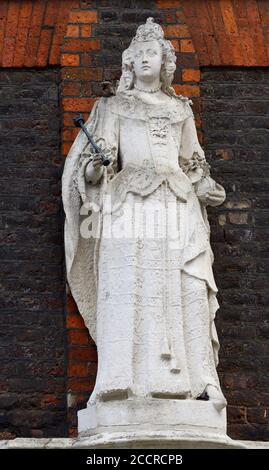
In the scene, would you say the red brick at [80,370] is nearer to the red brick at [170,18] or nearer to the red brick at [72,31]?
the red brick at [72,31]

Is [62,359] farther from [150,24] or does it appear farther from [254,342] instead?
[150,24]

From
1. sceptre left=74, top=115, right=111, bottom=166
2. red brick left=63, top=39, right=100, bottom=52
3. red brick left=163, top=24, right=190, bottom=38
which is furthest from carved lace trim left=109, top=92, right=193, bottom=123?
red brick left=163, top=24, right=190, bottom=38

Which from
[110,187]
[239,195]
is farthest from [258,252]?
[110,187]

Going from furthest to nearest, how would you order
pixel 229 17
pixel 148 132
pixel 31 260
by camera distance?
pixel 229 17, pixel 31 260, pixel 148 132

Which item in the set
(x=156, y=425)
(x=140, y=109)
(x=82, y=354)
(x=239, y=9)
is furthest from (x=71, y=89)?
(x=156, y=425)

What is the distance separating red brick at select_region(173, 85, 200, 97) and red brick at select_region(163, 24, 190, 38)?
0.34 m

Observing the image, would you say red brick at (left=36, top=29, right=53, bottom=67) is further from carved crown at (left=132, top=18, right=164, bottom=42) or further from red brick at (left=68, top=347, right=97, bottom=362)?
red brick at (left=68, top=347, right=97, bottom=362)

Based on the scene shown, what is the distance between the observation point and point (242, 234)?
10.5m

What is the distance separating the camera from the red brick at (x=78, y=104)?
1054 cm

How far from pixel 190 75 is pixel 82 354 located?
1.89 meters

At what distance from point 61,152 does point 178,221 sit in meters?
1.10

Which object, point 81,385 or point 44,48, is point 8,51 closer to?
point 44,48

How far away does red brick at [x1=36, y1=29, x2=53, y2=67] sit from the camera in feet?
35.2

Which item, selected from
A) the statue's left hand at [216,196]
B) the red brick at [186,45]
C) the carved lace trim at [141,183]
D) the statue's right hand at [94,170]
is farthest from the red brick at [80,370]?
the red brick at [186,45]
